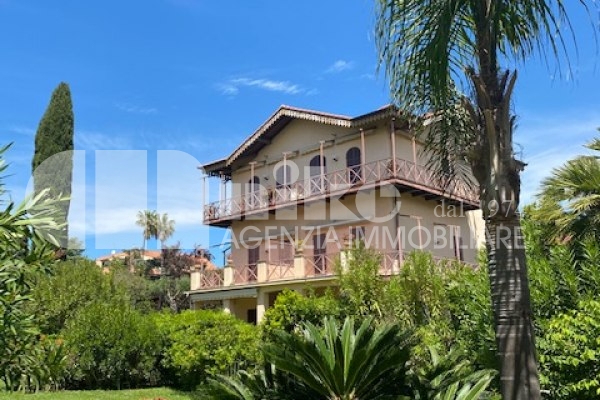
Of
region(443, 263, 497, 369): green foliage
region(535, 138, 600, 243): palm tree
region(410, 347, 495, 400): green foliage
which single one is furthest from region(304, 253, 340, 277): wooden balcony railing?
region(410, 347, 495, 400): green foliage

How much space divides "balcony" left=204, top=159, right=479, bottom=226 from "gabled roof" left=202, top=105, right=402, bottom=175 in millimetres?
1697

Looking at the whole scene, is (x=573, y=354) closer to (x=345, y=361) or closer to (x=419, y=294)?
(x=345, y=361)

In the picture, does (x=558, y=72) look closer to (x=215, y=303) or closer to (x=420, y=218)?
(x=420, y=218)

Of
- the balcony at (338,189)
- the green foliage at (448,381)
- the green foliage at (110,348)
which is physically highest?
the balcony at (338,189)

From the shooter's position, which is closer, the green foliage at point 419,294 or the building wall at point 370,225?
the green foliage at point 419,294

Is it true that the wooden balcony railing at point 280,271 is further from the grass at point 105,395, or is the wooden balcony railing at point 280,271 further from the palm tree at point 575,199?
the palm tree at point 575,199

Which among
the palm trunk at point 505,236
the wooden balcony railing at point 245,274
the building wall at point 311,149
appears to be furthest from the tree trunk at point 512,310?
the wooden balcony railing at point 245,274

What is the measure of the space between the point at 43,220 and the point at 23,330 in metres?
1.22

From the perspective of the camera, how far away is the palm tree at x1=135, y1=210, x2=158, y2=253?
59.4 meters

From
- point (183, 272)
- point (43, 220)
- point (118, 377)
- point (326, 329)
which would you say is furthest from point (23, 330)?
point (183, 272)

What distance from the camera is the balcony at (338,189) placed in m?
19.6

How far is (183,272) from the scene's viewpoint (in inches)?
1702

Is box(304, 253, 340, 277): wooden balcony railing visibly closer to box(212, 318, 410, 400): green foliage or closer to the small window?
the small window

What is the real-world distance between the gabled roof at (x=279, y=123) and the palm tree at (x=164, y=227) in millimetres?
35228
